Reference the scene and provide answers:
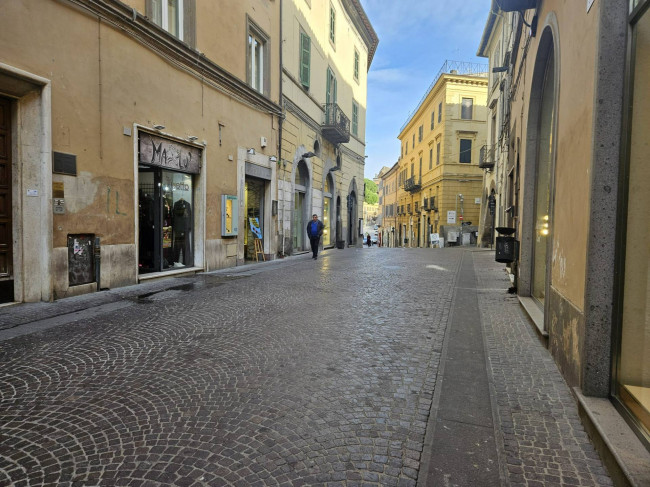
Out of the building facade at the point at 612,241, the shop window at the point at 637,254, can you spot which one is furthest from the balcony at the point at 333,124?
the shop window at the point at 637,254

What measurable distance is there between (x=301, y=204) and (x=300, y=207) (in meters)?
0.19

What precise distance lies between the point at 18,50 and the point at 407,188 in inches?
1587

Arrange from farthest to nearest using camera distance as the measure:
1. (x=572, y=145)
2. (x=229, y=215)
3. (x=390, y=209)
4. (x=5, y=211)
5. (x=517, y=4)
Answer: (x=390, y=209), (x=229, y=215), (x=517, y=4), (x=5, y=211), (x=572, y=145)

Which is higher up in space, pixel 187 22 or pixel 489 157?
pixel 187 22

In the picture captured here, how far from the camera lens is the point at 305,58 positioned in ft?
54.4

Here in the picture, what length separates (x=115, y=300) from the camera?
665 centimetres

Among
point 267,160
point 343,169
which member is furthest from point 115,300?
point 343,169

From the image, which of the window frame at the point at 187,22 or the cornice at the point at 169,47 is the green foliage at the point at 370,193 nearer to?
the cornice at the point at 169,47

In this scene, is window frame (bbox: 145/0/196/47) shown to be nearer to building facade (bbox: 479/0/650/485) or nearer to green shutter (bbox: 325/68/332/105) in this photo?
building facade (bbox: 479/0/650/485)

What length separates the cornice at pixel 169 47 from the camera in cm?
720

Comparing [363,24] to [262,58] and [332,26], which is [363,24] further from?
[262,58]

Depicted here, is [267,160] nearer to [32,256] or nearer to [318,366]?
[32,256]

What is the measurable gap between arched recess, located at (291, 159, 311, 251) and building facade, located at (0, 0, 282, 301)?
15.8 feet

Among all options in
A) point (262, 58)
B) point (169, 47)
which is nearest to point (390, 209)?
point (262, 58)
